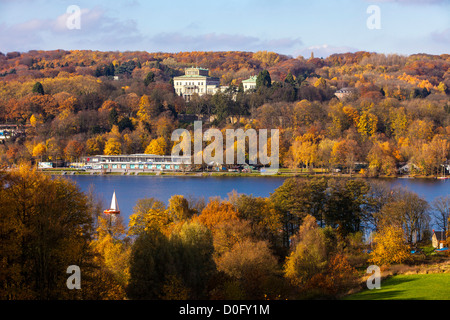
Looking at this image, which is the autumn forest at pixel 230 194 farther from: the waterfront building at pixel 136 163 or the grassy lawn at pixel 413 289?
the waterfront building at pixel 136 163

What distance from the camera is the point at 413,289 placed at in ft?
28.8

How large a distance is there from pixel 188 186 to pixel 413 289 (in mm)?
17262

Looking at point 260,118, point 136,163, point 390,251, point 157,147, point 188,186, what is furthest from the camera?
point 260,118

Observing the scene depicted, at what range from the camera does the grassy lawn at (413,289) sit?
26.7 ft

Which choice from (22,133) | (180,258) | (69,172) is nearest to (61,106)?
(22,133)

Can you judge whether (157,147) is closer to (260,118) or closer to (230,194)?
(260,118)

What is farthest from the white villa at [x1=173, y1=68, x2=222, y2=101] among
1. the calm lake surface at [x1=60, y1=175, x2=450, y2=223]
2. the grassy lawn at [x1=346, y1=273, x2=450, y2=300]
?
the grassy lawn at [x1=346, y1=273, x2=450, y2=300]

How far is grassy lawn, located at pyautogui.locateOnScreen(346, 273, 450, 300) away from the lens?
8133mm

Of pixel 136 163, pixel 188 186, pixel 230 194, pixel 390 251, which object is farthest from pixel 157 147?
pixel 390 251

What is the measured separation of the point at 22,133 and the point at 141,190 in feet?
55.2

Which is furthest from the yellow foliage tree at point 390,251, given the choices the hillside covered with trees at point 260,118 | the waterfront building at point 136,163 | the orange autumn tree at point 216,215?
the waterfront building at point 136,163

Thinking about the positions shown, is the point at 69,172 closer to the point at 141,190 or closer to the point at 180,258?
the point at 141,190

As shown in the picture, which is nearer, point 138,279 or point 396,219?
point 138,279

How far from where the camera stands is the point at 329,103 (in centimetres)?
4016
